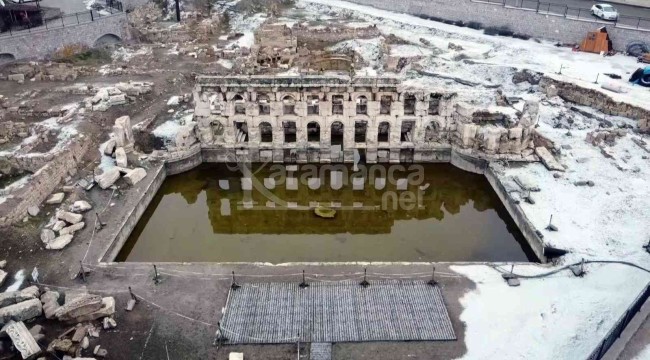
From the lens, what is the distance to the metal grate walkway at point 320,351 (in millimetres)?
15117

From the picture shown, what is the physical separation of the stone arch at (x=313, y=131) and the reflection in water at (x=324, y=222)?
237cm

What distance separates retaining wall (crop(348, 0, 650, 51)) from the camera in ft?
117

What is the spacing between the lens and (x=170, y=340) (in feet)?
51.4

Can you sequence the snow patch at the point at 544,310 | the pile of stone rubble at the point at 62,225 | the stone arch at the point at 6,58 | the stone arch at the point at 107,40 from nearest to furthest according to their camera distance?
the snow patch at the point at 544,310, the pile of stone rubble at the point at 62,225, the stone arch at the point at 6,58, the stone arch at the point at 107,40

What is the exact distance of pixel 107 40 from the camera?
3959cm

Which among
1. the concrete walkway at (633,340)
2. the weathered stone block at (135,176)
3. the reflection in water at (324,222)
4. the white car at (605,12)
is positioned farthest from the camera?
the white car at (605,12)

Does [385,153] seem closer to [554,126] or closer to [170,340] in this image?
[554,126]

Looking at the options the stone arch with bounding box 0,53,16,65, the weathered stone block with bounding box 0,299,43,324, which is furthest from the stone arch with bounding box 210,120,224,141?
the stone arch with bounding box 0,53,16,65

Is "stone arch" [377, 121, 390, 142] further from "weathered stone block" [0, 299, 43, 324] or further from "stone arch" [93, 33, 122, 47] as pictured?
"stone arch" [93, 33, 122, 47]

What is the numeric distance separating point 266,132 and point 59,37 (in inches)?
710

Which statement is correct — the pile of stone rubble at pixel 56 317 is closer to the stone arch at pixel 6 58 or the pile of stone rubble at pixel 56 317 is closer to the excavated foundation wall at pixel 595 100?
the stone arch at pixel 6 58

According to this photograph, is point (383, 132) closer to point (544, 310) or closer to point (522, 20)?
point (544, 310)

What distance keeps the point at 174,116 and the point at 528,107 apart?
60.6 ft

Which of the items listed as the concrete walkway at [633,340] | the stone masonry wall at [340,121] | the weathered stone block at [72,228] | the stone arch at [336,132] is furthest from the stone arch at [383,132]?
the concrete walkway at [633,340]
